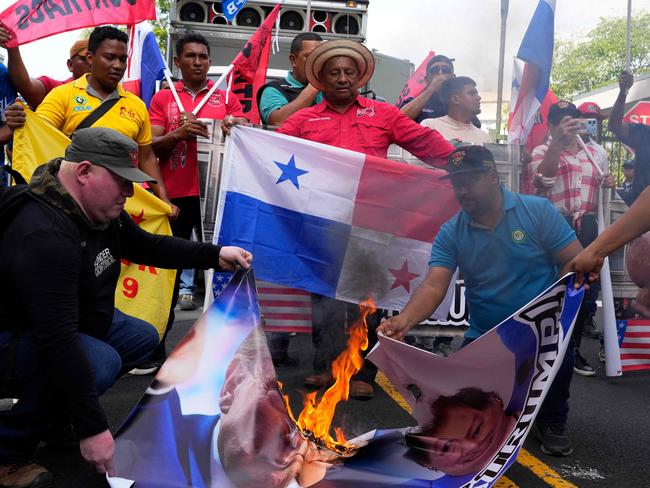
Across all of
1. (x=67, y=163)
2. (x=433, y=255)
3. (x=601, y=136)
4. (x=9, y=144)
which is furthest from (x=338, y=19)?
(x=67, y=163)

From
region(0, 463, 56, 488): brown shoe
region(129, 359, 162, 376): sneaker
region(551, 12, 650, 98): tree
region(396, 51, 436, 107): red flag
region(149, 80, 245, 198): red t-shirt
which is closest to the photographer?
region(0, 463, 56, 488): brown shoe

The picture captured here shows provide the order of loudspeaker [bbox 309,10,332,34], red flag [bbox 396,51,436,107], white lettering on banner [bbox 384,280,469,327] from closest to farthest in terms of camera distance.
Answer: white lettering on banner [bbox 384,280,469,327] → red flag [bbox 396,51,436,107] → loudspeaker [bbox 309,10,332,34]

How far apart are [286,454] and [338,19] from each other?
728cm

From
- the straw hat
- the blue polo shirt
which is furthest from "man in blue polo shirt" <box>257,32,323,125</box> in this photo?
the blue polo shirt

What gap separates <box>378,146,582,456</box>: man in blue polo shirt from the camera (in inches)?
134

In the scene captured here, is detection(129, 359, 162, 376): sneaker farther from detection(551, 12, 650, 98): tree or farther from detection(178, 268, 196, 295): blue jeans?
detection(551, 12, 650, 98): tree

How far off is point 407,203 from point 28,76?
2733 millimetres

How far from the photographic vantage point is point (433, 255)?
363 cm

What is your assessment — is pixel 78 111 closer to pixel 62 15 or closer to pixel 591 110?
pixel 62 15

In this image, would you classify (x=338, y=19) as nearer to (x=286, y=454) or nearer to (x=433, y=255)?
(x=433, y=255)

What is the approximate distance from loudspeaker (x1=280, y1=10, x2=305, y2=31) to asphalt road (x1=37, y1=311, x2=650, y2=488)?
5.19 m

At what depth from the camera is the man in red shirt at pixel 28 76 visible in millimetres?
4566

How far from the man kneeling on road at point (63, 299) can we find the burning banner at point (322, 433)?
0.26m

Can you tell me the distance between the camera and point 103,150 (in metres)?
2.66
